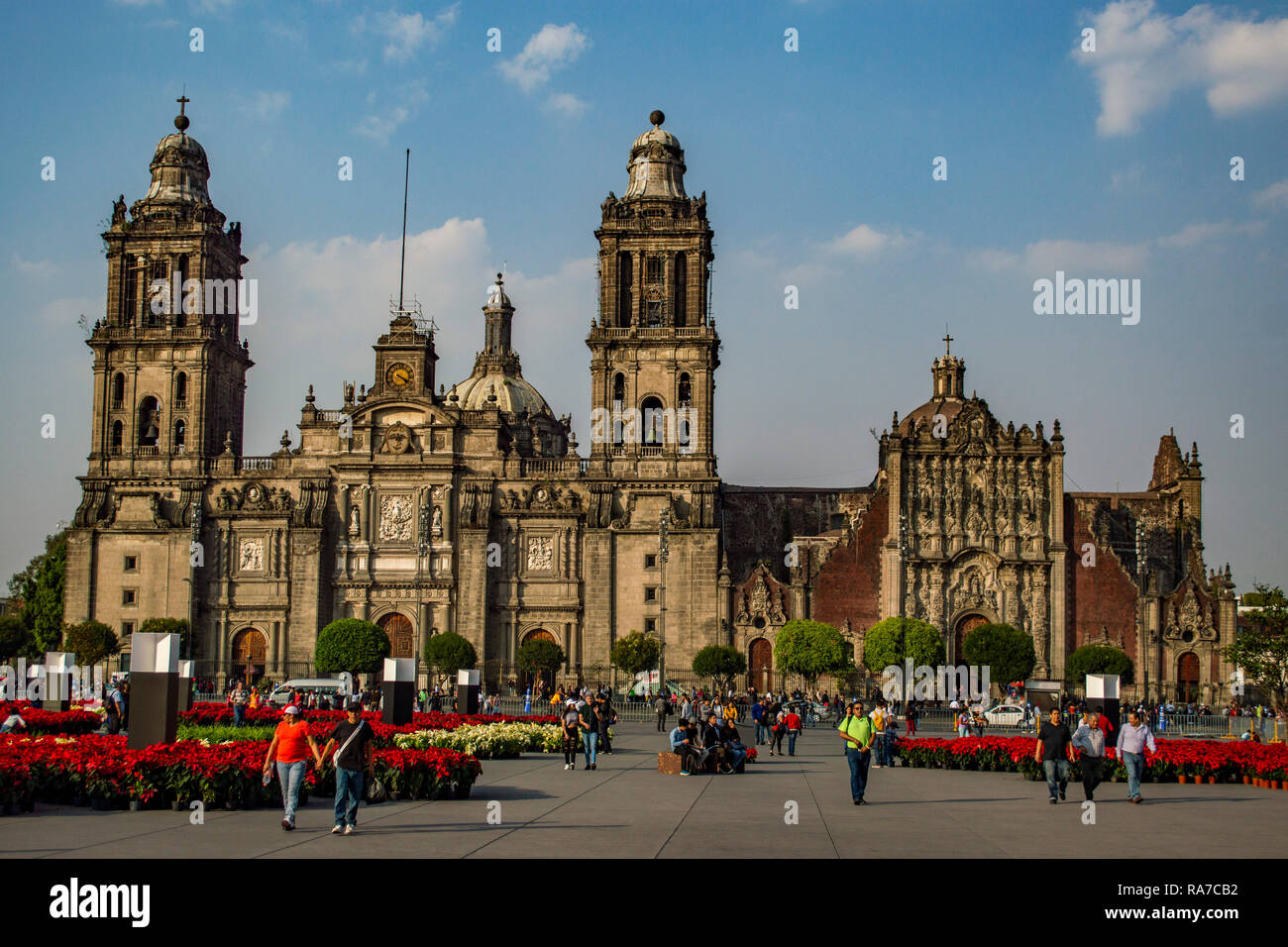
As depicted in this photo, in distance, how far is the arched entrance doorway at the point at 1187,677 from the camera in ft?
233

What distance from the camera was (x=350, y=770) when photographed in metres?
19.2

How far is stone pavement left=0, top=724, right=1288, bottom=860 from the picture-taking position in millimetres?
18109

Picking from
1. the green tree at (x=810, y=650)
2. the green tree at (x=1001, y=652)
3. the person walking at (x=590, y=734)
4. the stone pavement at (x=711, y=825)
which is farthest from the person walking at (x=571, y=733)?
the green tree at (x=1001, y=652)

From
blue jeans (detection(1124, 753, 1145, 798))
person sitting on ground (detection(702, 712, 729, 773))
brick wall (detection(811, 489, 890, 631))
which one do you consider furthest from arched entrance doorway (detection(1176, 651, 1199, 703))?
blue jeans (detection(1124, 753, 1145, 798))

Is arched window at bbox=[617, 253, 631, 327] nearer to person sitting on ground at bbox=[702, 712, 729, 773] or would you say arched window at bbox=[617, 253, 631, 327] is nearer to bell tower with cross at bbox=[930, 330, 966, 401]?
bell tower with cross at bbox=[930, 330, 966, 401]

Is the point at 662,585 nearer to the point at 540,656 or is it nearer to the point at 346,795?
the point at 540,656

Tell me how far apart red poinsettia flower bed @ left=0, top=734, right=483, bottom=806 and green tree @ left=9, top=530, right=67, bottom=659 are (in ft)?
197

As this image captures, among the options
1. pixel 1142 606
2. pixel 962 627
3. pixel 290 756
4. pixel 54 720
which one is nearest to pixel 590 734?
pixel 290 756

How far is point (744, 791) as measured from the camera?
2702 cm

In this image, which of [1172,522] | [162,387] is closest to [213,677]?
[162,387]

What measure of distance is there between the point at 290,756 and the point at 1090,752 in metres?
12.5

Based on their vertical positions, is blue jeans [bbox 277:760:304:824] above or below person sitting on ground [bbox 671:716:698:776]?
above
